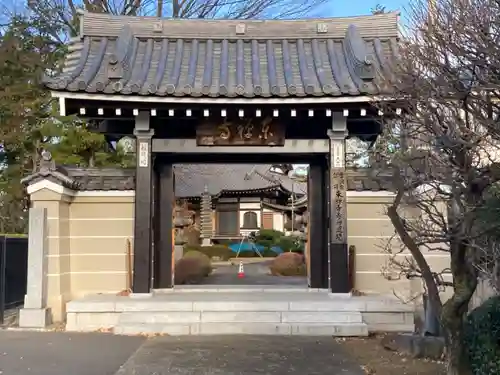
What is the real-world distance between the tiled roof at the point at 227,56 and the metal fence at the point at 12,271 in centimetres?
372

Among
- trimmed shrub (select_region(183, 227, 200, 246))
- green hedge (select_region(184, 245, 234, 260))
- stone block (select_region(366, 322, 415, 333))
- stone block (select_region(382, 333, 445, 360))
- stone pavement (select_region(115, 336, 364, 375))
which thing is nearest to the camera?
stone pavement (select_region(115, 336, 364, 375))

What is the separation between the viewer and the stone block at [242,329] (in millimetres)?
10047

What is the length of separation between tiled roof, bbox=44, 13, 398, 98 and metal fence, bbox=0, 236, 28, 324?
3.72m

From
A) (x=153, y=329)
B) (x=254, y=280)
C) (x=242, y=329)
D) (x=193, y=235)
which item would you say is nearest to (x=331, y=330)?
(x=242, y=329)

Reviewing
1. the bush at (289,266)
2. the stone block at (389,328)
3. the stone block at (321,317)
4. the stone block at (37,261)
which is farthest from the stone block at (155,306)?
the bush at (289,266)

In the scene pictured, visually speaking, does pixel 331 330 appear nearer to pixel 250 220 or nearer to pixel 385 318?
pixel 385 318

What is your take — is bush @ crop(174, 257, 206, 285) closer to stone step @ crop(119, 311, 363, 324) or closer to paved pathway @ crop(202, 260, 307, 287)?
paved pathway @ crop(202, 260, 307, 287)

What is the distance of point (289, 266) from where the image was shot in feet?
65.8

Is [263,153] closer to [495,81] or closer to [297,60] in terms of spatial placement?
[297,60]

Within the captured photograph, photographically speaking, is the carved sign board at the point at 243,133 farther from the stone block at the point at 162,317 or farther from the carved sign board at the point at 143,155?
the stone block at the point at 162,317

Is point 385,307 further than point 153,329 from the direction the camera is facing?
Yes

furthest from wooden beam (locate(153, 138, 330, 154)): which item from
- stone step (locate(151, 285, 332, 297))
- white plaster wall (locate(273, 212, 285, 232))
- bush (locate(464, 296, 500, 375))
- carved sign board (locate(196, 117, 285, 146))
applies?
white plaster wall (locate(273, 212, 285, 232))

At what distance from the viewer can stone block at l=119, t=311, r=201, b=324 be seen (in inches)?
404

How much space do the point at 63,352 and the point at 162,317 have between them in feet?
6.84
